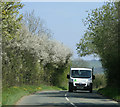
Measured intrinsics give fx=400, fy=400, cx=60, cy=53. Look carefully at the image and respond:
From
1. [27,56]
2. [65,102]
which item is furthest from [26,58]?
[65,102]

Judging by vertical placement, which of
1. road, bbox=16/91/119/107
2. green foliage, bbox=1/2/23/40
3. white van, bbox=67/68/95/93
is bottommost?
road, bbox=16/91/119/107

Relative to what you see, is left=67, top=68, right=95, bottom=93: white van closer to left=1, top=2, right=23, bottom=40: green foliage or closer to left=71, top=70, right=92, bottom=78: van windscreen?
left=71, top=70, right=92, bottom=78: van windscreen

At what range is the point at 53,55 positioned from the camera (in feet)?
196

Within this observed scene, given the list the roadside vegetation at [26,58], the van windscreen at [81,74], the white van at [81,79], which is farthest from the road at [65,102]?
the van windscreen at [81,74]

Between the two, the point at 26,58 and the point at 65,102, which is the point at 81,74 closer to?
the point at 26,58

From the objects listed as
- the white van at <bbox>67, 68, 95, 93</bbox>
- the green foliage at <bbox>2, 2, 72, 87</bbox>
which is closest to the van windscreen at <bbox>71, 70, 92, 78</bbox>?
the white van at <bbox>67, 68, 95, 93</bbox>

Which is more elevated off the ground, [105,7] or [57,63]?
[105,7]

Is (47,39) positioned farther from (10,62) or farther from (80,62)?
(80,62)

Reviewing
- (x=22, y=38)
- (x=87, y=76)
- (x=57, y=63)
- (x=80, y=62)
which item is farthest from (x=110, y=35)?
(x=80, y=62)

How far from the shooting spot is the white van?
39.9m

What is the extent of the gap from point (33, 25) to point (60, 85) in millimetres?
11483

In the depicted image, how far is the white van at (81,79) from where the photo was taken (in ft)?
131

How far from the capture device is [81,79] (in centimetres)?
3997

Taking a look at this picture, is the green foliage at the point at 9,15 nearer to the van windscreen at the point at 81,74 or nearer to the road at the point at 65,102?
the road at the point at 65,102
